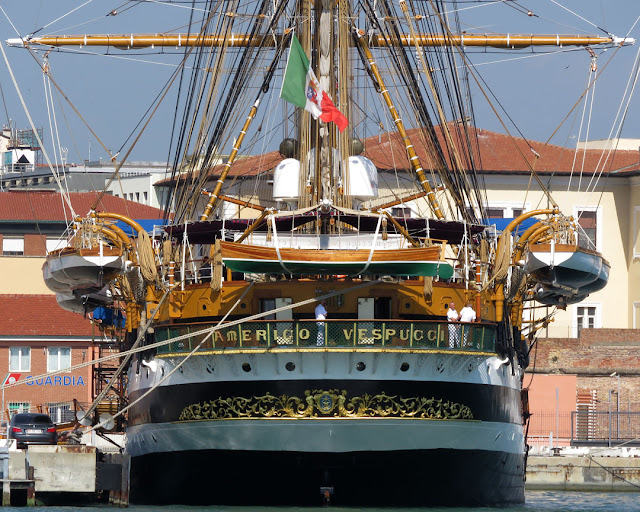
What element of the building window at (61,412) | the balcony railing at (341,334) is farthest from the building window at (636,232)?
the balcony railing at (341,334)

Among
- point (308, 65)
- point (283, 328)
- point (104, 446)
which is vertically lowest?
point (104, 446)

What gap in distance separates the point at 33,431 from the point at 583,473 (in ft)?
62.0

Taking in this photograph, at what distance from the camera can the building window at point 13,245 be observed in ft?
341

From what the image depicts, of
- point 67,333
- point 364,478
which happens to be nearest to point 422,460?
point 364,478

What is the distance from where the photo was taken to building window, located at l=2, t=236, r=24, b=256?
4092 inches

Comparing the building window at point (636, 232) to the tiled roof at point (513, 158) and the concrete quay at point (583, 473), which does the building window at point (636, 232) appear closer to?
the tiled roof at point (513, 158)

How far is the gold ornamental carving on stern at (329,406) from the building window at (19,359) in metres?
41.3

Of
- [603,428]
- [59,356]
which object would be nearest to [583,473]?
[603,428]

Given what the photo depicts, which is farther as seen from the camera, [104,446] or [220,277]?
[104,446]

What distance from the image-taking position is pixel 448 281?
4572cm

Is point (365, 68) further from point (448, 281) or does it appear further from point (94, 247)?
point (94, 247)

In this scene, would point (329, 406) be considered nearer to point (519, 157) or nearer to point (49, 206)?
point (519, 157)

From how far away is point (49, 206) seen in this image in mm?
105562

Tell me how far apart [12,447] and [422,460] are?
10.9m
